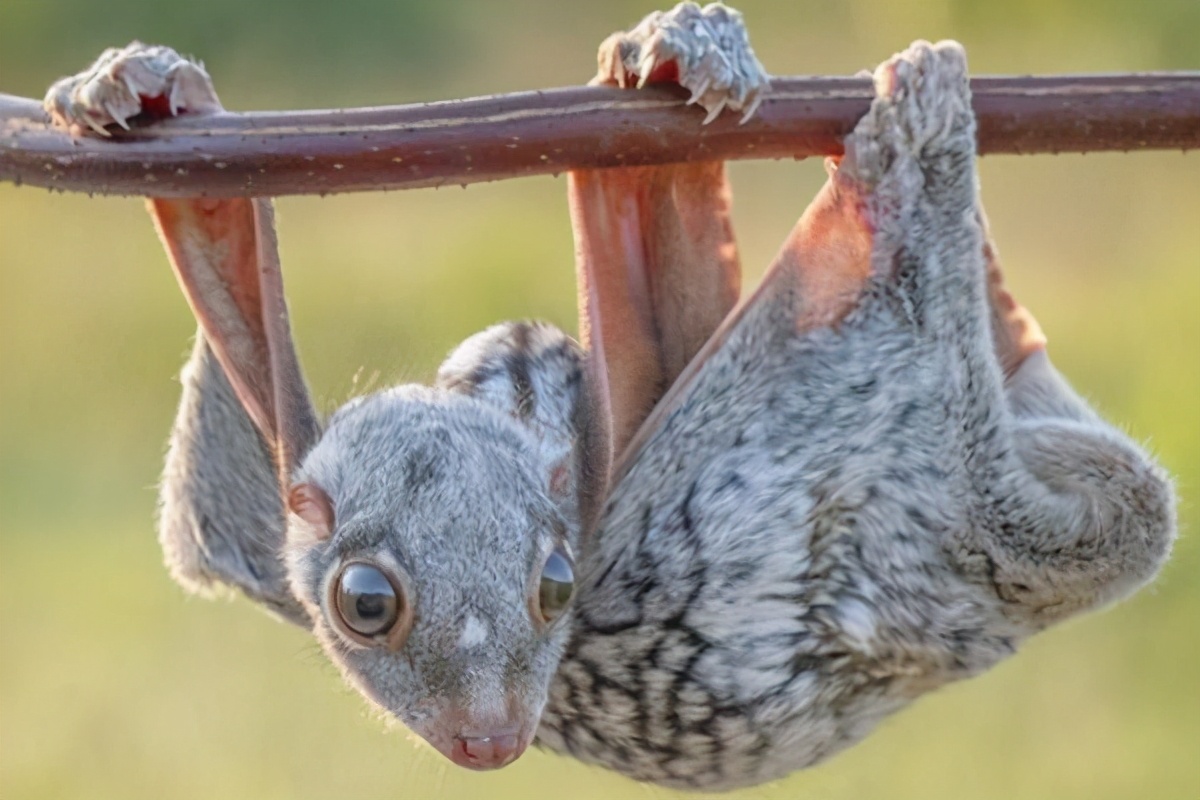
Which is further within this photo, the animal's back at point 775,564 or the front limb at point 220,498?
the front limb at point 220,498

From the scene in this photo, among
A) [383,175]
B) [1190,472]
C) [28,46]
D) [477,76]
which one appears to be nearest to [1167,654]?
[1190,472]

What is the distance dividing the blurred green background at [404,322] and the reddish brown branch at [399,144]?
2.53m

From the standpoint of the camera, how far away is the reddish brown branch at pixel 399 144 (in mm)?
3094

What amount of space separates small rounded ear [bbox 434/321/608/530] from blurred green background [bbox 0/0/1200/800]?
204cm

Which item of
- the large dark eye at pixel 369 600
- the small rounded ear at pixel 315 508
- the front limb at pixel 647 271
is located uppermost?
the front limb at pixel 647 271

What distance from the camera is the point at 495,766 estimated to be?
2764mm

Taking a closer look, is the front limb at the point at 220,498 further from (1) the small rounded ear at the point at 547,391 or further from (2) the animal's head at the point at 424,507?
(1) the small rounded ear at the point at 547,391

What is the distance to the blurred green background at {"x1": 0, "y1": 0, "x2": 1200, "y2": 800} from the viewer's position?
24.8 feet

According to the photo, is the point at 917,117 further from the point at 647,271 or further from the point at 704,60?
the point at 647,271

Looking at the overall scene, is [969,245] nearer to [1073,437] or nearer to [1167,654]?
[1073,437]

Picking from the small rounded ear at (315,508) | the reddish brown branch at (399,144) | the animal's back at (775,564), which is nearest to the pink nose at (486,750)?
the small rounded ear at (315,508)

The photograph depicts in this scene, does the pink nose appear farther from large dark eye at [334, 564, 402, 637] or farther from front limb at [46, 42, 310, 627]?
front limb at [46, 42, 310, 627]

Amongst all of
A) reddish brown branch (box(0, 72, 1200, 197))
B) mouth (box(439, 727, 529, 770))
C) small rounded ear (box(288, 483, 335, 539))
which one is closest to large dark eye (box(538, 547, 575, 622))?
mouth (box(439, 727, 529, 770))

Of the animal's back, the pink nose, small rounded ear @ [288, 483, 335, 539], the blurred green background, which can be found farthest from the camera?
the blurred green background
